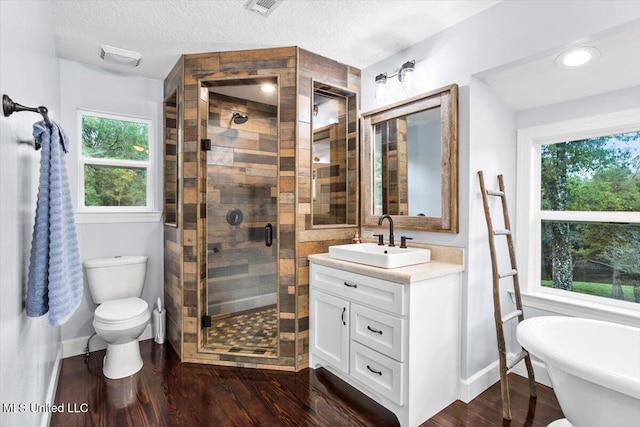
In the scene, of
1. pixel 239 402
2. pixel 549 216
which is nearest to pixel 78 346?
pixel 239 402

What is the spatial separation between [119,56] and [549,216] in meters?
3.53

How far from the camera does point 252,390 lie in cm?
226

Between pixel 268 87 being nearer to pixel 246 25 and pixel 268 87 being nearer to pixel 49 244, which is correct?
pixel 246 25

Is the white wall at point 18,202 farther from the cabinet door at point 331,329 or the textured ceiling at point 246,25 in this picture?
the cabinet door at point 331,329

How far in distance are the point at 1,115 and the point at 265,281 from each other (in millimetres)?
2356

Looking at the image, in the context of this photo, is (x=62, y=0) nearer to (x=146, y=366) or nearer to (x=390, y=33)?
(x=390, y=33)

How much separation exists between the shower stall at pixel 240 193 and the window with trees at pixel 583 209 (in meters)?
1.40

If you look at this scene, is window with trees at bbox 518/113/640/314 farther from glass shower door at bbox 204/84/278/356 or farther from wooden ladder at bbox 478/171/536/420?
glass shower door at bbox 204/84/278/356

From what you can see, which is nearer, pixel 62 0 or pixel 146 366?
pixel 62 0

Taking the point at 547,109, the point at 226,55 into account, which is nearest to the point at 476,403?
the point at 547,109

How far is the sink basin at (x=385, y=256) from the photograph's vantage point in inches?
81.0

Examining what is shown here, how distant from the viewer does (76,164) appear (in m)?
2.84

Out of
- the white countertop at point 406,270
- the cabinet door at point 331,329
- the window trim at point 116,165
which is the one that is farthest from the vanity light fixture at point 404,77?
the window trim at point 116,165

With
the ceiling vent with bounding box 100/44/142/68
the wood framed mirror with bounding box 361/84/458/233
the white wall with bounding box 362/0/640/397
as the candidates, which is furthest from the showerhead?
the white wall with bounding box 362/0/640/397
